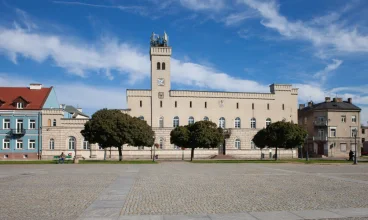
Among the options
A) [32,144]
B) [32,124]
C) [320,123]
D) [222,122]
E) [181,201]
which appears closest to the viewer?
[181,201]

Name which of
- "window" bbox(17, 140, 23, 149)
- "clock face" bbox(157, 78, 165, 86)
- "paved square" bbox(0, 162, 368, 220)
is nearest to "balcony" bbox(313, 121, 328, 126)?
"clock face" bbox(157, 78, 165, 86)

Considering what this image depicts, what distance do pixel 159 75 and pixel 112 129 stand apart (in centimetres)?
2416

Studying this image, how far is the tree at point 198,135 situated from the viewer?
Answer: 5249cm

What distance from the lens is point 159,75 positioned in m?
69.3

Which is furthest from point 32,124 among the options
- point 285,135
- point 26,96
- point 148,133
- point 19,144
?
point 285,135

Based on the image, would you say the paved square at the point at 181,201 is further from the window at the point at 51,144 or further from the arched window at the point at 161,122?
the arched window at the point at 161,122

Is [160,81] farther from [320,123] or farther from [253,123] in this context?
[320,123]

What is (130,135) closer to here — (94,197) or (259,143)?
(259,143)

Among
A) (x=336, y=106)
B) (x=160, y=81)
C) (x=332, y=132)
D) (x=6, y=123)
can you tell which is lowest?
(x=332, y=132)

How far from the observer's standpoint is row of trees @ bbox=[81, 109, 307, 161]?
47375 millimetres

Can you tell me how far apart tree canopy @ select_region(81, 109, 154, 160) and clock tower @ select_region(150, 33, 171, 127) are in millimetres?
18694

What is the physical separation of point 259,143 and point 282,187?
124 ft

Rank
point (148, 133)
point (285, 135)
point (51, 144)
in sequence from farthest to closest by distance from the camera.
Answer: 1. point (51, 144)
2. point (285, 135)
3. point (148, 133)

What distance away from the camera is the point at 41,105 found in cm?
6222
